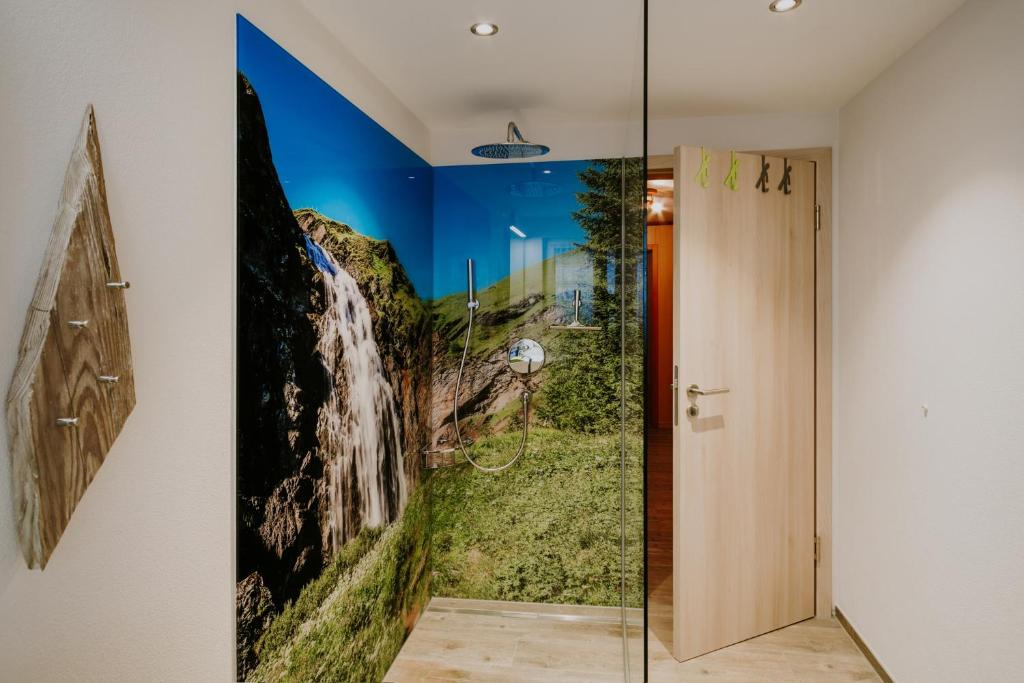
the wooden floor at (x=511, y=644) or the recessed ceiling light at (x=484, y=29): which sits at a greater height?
the recessed ceiling light at (x=484, y=29)

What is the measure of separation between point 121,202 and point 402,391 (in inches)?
55.0

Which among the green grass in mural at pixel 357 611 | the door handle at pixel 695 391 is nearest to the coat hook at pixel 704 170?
the door handle at pixel 695 391

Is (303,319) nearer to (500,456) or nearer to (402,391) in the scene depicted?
(402,391)

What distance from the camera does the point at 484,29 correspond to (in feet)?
5.78

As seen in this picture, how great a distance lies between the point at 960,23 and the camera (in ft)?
5.39

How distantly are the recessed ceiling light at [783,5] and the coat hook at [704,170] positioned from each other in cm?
64

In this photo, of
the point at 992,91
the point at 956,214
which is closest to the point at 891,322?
the point at 956,214

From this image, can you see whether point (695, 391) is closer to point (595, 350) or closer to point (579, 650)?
point (595, 350)

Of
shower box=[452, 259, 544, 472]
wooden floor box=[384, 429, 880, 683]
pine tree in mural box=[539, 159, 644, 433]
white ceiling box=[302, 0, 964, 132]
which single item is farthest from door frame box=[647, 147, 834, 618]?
shower box=[452, 259, 544, 472]

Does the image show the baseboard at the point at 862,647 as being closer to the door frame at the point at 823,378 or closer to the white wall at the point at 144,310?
the door frame at the point at 823,378

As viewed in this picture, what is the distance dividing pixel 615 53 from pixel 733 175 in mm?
753

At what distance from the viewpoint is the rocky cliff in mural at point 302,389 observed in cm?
135

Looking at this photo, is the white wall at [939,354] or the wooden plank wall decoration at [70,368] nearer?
the wooden plank wall decoration at [70,368]

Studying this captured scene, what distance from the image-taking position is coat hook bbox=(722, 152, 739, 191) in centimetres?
231
